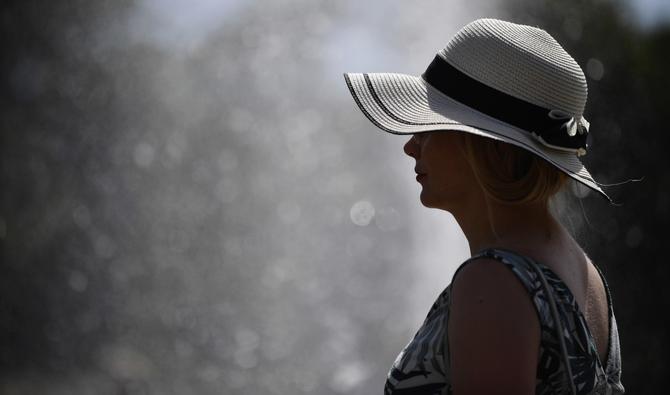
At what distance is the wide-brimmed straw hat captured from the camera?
1.37 meters

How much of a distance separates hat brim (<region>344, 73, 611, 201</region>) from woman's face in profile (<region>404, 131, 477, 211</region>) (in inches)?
1.3

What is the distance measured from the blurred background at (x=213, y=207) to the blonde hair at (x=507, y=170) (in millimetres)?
2787

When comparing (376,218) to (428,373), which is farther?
(376,218)

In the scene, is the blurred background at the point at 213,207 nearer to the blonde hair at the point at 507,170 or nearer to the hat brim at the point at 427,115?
the hat brim at the point at 427,115

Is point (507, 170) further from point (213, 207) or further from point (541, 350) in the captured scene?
point (213, 207)

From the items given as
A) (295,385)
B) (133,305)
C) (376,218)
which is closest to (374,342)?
(295,385)

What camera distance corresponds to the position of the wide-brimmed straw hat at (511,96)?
1366 mm

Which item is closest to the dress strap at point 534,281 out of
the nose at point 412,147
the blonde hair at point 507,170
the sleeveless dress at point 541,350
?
the sleeveless dress at point 541,350

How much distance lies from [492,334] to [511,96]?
1.25 ft

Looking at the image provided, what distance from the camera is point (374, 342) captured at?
430cm

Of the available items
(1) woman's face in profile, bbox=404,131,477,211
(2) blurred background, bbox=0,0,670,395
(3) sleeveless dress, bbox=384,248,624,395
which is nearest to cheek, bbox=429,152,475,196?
(1) woman's face in profile, bbox=404,131,477,211

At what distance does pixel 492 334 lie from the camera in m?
1.18

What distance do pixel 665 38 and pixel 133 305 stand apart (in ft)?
22.8

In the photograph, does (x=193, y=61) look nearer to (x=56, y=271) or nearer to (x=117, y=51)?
(x=117, y=51)
